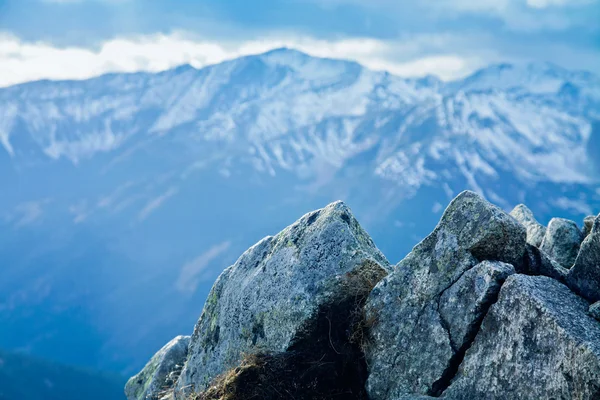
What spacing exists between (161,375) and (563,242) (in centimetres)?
1438

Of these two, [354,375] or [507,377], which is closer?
[507,377]

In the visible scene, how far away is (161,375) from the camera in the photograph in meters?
19.9

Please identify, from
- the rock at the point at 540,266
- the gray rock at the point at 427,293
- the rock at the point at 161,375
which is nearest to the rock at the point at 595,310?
the rock at the point at 540,266

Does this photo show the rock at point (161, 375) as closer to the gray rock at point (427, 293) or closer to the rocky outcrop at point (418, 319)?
the rocky outcrop at point (418, 319)

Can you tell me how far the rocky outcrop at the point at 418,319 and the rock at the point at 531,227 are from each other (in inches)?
373

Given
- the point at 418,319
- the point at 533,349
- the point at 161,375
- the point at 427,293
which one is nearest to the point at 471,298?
the point at 427,293

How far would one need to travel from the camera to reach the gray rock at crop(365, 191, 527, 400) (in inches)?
453

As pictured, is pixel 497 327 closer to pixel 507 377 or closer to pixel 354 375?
pixel 507 377

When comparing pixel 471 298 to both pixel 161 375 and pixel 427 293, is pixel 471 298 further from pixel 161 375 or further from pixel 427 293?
pixel 161 375

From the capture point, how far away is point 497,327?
414 inches

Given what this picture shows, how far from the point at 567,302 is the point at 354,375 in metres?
4.54

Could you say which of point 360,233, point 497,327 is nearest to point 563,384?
point 497,327

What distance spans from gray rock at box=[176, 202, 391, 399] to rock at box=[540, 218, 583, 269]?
301 inches

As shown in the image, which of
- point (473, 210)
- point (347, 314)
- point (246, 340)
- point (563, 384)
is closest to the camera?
point (563, 384)
